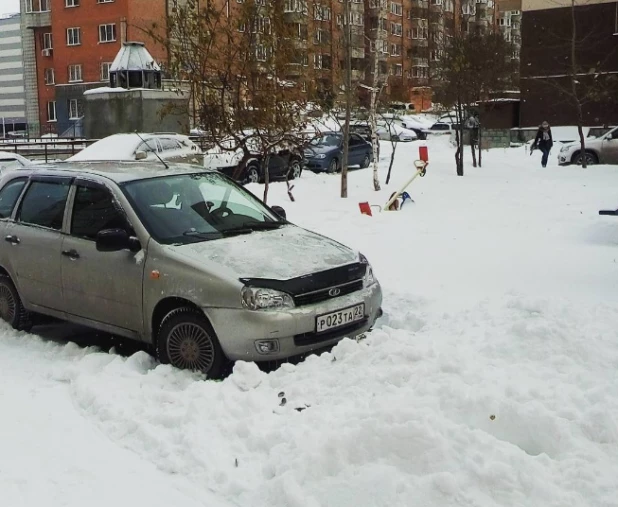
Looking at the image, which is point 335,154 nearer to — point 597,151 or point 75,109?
point 597,151

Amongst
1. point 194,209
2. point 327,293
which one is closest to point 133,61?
point 194,209

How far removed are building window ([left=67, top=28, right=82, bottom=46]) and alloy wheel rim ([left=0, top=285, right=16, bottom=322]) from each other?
4880 cm

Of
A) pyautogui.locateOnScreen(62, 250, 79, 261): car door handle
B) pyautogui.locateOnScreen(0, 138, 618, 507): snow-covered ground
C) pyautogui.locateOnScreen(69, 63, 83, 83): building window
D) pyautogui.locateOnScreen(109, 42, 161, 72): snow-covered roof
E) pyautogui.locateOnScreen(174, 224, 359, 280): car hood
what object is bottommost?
pyautogui.locateOnScreen(0, 138, 618, 507): snow-covered ground

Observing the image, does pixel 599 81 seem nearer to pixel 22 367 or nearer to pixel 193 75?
pixel 193 75

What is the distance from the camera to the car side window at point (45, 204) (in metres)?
6.78

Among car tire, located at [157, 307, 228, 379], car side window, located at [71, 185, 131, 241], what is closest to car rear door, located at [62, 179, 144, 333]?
car side window, located at [71, 185, 131, 241]

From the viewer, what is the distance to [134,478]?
161 inches

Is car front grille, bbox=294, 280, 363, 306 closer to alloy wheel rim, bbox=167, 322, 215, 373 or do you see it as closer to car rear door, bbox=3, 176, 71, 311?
alloy wheel rim, bbox=167, 322, 215, 373

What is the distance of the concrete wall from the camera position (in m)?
23.3

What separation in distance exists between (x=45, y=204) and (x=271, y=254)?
2.38 m

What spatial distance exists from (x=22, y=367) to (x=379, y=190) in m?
14.1

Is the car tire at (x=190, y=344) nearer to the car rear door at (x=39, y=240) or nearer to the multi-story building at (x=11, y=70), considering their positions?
the car rear door at (x=39, y=240)

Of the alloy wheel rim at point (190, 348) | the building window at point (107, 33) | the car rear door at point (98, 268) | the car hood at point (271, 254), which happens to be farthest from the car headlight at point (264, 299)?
the building window at point (107, 33)

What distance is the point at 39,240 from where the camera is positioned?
6793 mm
